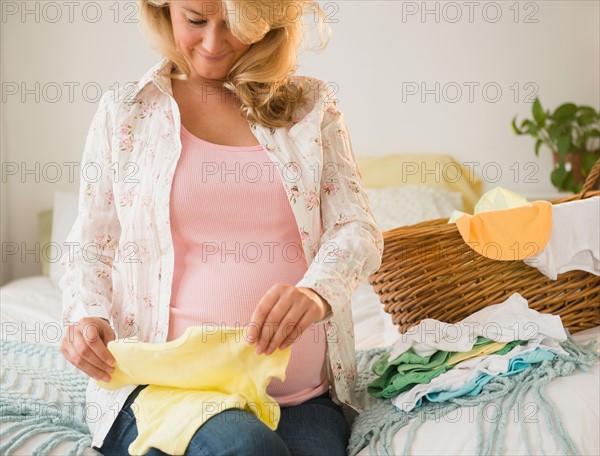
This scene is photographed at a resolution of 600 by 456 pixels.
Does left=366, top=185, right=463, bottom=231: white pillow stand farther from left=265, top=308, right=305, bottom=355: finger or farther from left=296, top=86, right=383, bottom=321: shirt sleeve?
left=265, top=308, right=305, bottom=355: finger

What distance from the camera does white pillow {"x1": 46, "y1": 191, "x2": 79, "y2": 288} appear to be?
2947 millimetres

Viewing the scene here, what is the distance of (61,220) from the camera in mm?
2980

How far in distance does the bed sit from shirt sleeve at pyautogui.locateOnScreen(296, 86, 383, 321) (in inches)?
10.2

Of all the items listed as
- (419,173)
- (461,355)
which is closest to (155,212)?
(461,355)

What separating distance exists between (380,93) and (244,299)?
2.02m

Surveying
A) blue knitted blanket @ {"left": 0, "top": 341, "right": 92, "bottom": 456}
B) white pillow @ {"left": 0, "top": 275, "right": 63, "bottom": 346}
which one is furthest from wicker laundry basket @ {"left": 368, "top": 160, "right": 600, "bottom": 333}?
white pillow @ {"left": 0, "top": 275, "right": 63, "bottom": 346}

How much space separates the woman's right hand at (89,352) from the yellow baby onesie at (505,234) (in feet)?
2.46

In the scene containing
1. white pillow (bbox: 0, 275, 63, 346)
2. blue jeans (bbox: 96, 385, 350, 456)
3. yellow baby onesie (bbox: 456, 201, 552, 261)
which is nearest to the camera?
blue jeans (bbox: 96, 385, 350, 456)

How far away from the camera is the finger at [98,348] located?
1.16 metres

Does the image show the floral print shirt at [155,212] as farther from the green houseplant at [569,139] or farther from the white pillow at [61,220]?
the green houseplant at [569,139]

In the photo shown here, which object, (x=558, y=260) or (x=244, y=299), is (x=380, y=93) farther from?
(x=244, y=299)

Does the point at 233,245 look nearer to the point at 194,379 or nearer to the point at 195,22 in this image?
the point at 194,379

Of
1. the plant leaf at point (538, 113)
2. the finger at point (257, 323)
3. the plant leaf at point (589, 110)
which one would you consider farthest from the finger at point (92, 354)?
the plant leaf at point (589, 110)

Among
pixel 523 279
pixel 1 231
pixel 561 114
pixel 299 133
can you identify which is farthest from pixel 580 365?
pixel 1 231
